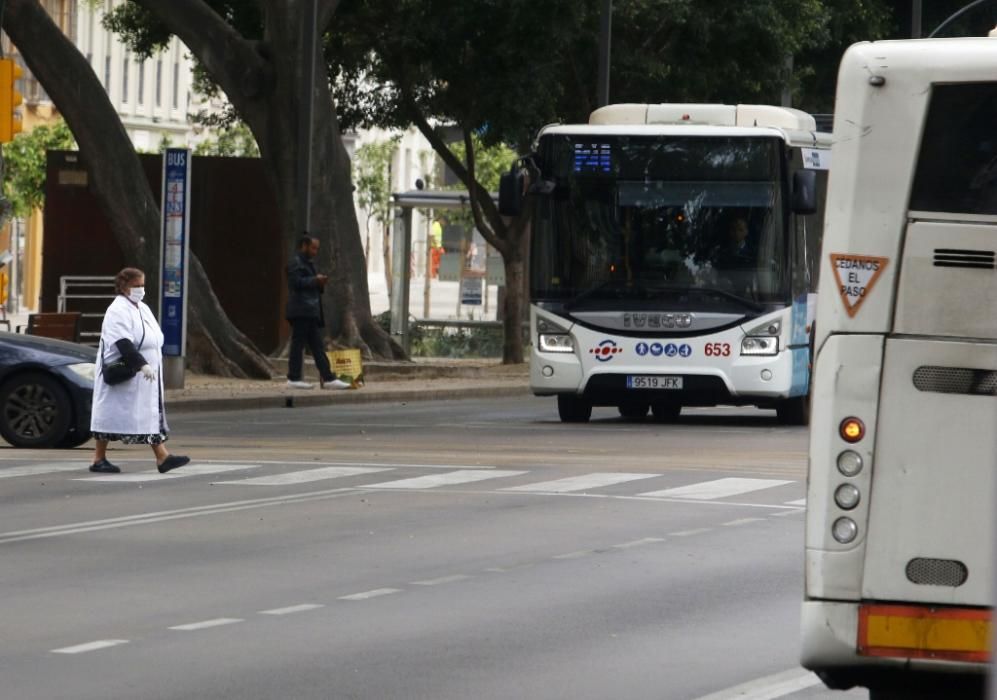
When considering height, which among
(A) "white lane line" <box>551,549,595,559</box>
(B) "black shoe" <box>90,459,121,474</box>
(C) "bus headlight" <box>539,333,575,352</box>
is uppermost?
(C) "bus headlight" <box>539,333,575,352</box>

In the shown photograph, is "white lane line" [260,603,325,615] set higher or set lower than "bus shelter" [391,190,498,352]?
lower

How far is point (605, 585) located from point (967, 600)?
15.1ft

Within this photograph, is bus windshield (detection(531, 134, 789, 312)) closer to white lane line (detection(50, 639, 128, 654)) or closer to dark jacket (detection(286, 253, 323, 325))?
dark jacket (detection(286, 253, 323, 325))

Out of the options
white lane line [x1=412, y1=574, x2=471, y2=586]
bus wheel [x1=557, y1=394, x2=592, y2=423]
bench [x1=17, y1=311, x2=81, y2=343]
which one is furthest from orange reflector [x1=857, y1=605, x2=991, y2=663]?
bench [x1=17, y1=311, x2=81, y2=343]

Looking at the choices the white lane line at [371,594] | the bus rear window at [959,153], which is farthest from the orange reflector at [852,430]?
the white lane line at [371,594]

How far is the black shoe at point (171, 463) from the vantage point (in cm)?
1780

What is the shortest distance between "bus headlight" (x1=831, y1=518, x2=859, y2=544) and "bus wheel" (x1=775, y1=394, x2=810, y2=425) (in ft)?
56.2

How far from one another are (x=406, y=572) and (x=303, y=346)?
17234 millimetres

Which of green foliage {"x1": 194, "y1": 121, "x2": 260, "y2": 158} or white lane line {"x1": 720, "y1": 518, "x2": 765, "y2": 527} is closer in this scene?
white lane line {"x1": 720, "y1": 518, "x2": 765, "y2": 527}

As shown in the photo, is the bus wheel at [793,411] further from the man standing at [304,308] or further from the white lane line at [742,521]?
the white lane line at [742,521]

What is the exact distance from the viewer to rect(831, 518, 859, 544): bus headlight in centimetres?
723

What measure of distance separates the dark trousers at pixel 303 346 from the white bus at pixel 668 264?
5682mm

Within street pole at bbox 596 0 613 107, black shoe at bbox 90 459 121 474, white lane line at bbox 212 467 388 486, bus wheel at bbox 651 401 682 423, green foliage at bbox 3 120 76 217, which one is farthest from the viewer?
green foliage at bbox 3 120 76 217

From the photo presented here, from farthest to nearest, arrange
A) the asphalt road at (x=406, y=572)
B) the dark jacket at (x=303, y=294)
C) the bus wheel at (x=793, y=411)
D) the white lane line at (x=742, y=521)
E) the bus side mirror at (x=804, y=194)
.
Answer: the dark jacket at (x=303, y=294) < the bus wheel at (x=793, y=411) < the bus side mirror at (x=804, y=194) < the white lane line at (x=742, y=521) < the asphalt road at (x=406, y=572)
